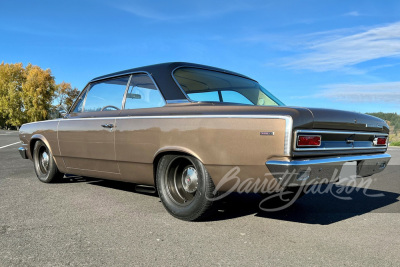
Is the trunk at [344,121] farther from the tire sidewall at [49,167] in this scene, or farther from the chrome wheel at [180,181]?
the tire sidewall at [49,167]

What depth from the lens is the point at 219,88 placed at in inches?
150

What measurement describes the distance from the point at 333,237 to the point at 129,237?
172 cm

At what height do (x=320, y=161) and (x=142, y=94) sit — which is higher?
(x=142, y=94)

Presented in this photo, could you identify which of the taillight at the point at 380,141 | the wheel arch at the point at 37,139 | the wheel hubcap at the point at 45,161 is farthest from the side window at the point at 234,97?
the wheel hubcap at the point at 45,161

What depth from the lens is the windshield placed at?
139 inches

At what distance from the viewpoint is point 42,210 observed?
3547 mm

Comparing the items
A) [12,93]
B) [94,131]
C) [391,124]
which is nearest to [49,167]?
[94,131]

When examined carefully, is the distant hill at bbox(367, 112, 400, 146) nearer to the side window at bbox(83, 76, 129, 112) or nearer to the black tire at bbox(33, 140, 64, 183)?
the side window at bbox(83, 76, 129, 112)

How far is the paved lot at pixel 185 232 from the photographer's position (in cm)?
233

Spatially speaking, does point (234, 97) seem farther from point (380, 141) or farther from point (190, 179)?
point (380, 141)

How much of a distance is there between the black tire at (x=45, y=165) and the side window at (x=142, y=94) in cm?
186

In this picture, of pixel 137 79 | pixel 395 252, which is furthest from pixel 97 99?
pixel 395 252

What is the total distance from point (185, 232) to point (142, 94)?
66.9 inches

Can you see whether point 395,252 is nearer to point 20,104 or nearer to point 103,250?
point 103,250
